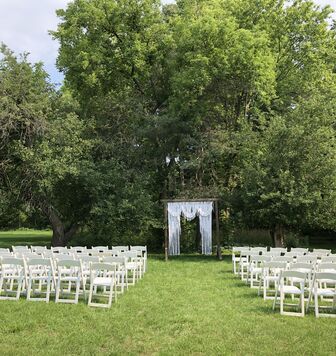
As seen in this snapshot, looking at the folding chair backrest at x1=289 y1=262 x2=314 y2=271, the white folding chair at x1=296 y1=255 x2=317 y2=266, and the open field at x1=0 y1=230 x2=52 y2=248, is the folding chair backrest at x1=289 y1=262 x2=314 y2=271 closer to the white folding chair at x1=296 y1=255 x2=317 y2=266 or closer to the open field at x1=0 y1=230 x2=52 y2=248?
the white folding chair at x1=296 y1=255 x2=317 y2=266

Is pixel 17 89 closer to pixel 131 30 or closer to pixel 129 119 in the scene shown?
pixel 129 119

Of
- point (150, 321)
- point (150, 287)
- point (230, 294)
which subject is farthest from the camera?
point (150, 287)

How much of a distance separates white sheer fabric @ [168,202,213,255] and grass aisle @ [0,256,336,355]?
884 centimetres

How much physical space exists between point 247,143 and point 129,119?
7651 millimetres

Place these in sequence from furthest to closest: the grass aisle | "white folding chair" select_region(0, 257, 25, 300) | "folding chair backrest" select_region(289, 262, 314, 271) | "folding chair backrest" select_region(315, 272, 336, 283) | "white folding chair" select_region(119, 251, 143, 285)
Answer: "white folding chair" select_region(119, 251, 143, 285)
"white folding chair" select_region(0, 257, 25, 300)
"folding chair backrest" select_region(289, 262, 314, 271)
"folding chair backrest" select_region(315, 272, 336, 283)
the grass aisle

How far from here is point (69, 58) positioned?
2552 centimetres

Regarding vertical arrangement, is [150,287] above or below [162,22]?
below

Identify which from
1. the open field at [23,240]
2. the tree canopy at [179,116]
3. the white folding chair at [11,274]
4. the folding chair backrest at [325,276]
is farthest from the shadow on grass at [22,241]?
the folding chair backrest at [325,276]

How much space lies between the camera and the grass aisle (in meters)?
6.31

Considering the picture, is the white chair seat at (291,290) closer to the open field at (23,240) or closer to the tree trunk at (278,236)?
the tree trunk at (278,236)

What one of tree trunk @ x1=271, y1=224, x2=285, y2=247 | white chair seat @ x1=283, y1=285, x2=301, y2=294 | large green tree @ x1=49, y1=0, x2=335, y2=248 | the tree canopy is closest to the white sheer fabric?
the tree canopy

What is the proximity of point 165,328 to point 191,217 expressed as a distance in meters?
12.2

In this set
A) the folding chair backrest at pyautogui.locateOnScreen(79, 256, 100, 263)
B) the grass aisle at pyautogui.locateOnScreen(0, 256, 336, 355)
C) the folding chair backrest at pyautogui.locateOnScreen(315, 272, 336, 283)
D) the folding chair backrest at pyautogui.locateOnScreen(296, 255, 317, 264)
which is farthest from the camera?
the folding chair backrest at pyautogui.locateOnScreen(296, 255, 317, 264)

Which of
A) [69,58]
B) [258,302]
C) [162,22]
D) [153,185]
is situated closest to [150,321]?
[258,302]
